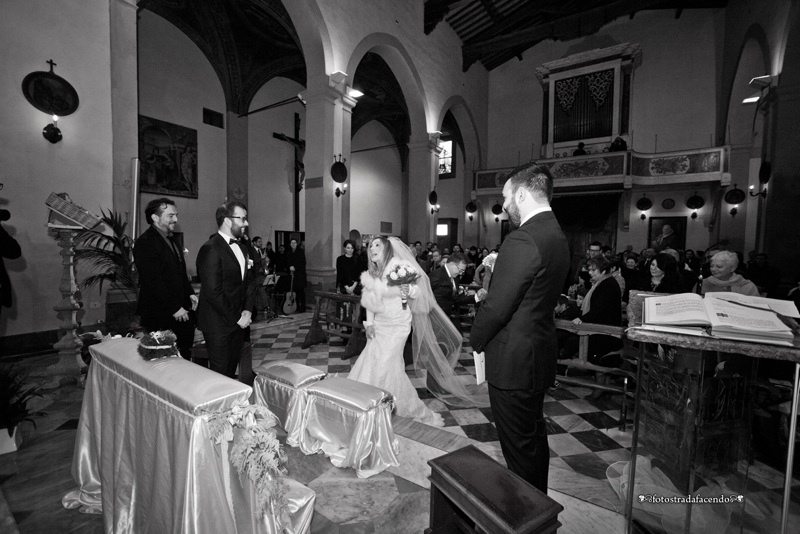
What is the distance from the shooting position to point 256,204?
11.5m

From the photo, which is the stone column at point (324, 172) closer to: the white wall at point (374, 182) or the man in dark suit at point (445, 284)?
the man in dark suit at point (445, 284)

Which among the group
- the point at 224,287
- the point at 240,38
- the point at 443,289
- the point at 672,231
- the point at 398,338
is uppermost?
the point at 240,38

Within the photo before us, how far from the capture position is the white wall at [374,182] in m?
16.5

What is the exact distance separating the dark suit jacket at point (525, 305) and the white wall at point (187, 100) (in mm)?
10232

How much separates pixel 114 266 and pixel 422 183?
8.52 meters

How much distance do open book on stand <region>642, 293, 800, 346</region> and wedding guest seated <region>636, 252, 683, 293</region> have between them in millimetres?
2548

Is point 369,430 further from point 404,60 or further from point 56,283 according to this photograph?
point 404,60

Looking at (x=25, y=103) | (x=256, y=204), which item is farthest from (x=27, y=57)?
(x=256, y=204)

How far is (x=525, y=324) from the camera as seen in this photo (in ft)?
5.34

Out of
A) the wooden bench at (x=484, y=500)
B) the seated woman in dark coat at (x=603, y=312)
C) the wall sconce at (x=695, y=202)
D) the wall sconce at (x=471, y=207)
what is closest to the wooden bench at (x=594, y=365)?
the seated woman in dark coat at (x=603, y=312)

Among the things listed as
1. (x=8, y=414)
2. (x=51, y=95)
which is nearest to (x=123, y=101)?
(x=51, y=95)

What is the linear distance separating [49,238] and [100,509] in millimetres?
3914

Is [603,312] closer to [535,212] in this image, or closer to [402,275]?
[402,275]

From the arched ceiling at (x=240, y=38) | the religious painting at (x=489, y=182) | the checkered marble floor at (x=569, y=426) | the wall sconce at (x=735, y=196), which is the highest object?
the arched ceiling at (x=240, y=38)
